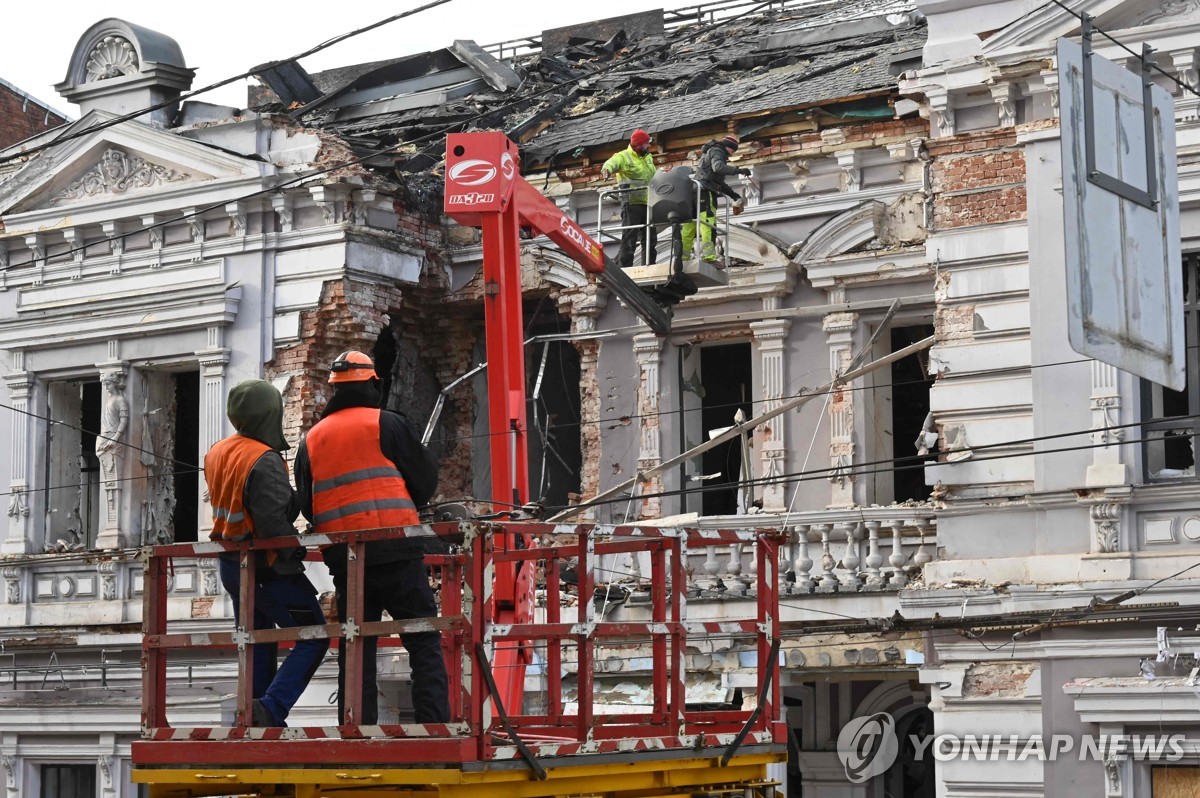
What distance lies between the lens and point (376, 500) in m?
8.48

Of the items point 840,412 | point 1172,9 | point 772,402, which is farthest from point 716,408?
point 1172,9

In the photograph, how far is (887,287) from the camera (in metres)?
16.6

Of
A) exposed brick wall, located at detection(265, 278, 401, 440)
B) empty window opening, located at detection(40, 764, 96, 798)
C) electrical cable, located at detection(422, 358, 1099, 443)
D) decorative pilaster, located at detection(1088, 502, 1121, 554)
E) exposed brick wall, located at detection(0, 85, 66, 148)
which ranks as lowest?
empty window opening, located at detection(40, 764, 96, 798)

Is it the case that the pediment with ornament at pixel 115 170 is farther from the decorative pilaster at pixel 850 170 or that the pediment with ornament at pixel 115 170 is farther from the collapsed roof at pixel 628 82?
the decorative pilaster at pixel 850 170

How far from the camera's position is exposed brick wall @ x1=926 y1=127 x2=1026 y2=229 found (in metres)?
14.4

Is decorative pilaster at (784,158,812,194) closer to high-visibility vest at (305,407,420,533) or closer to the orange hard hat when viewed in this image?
the orange hard hat

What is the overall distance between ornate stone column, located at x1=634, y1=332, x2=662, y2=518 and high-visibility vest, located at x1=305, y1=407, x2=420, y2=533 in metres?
8.88

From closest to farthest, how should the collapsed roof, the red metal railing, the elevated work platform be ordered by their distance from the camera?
the red metal railing → the elevated work platform → the collapsed roof

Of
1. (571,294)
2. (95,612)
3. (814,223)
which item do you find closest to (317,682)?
(95,612)

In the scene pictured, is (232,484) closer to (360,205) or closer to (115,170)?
(360,205)

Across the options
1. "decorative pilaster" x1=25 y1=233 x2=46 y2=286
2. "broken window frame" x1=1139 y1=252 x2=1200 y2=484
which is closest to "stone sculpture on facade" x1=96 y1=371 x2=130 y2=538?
"decorative pilaster" x1=25 y1=233 x2=46 y2=286

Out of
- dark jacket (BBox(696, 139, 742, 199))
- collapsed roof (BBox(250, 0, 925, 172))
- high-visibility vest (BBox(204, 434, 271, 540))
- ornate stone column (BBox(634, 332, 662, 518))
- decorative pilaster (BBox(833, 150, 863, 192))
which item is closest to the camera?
high-visibility vest (BBox(204, 434, 271, 540))

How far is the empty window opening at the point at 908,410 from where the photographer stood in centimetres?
1692

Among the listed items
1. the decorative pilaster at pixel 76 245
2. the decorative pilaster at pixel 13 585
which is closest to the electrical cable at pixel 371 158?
the decorative pilaster at pixel 76 245
